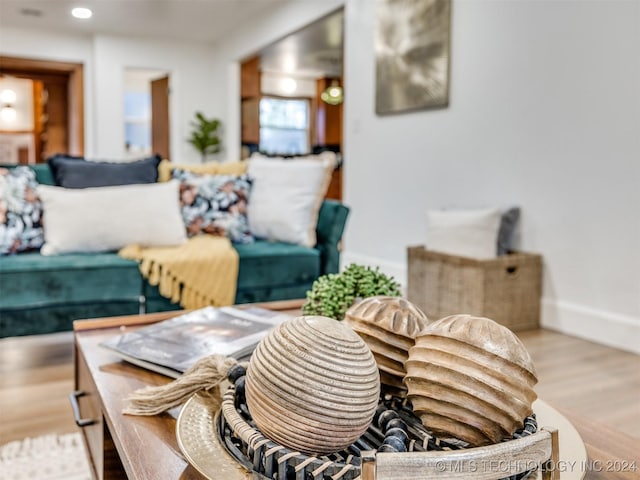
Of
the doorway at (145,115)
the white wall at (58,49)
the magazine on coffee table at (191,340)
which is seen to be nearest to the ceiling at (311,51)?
the doorway at (145,115)

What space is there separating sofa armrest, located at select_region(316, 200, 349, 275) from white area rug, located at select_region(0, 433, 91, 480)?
139 cm

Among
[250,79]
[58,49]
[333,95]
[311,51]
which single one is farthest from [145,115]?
[311,51]

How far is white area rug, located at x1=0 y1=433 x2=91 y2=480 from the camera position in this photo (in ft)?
4.49

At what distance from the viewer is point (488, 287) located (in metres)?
2.75

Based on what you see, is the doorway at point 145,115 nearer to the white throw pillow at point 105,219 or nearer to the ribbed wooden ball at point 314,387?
the white throw pillow at point 105,219

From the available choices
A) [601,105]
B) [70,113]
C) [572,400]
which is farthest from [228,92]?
[572,400]

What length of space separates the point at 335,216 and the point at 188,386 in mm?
1949

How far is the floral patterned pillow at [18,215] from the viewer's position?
238 cm

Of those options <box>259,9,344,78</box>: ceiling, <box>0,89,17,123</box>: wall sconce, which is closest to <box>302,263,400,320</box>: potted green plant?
<box>259,9,344,78</box>: ceiling

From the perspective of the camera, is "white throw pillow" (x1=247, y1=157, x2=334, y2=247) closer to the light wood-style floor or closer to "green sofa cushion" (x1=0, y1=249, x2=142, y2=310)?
"green sofa cushion" (x1=0, y1=249, x2=142, y2=310)

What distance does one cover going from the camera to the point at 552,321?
114 inches

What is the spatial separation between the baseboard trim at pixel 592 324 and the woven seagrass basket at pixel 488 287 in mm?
74

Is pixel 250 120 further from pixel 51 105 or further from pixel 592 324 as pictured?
pixel 592 324

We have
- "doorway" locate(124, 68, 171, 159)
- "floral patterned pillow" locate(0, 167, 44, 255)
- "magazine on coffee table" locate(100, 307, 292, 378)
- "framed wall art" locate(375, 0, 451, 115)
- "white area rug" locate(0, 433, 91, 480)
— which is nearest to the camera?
"magazine on coffee table" locate(100, 307, 292, 378)
